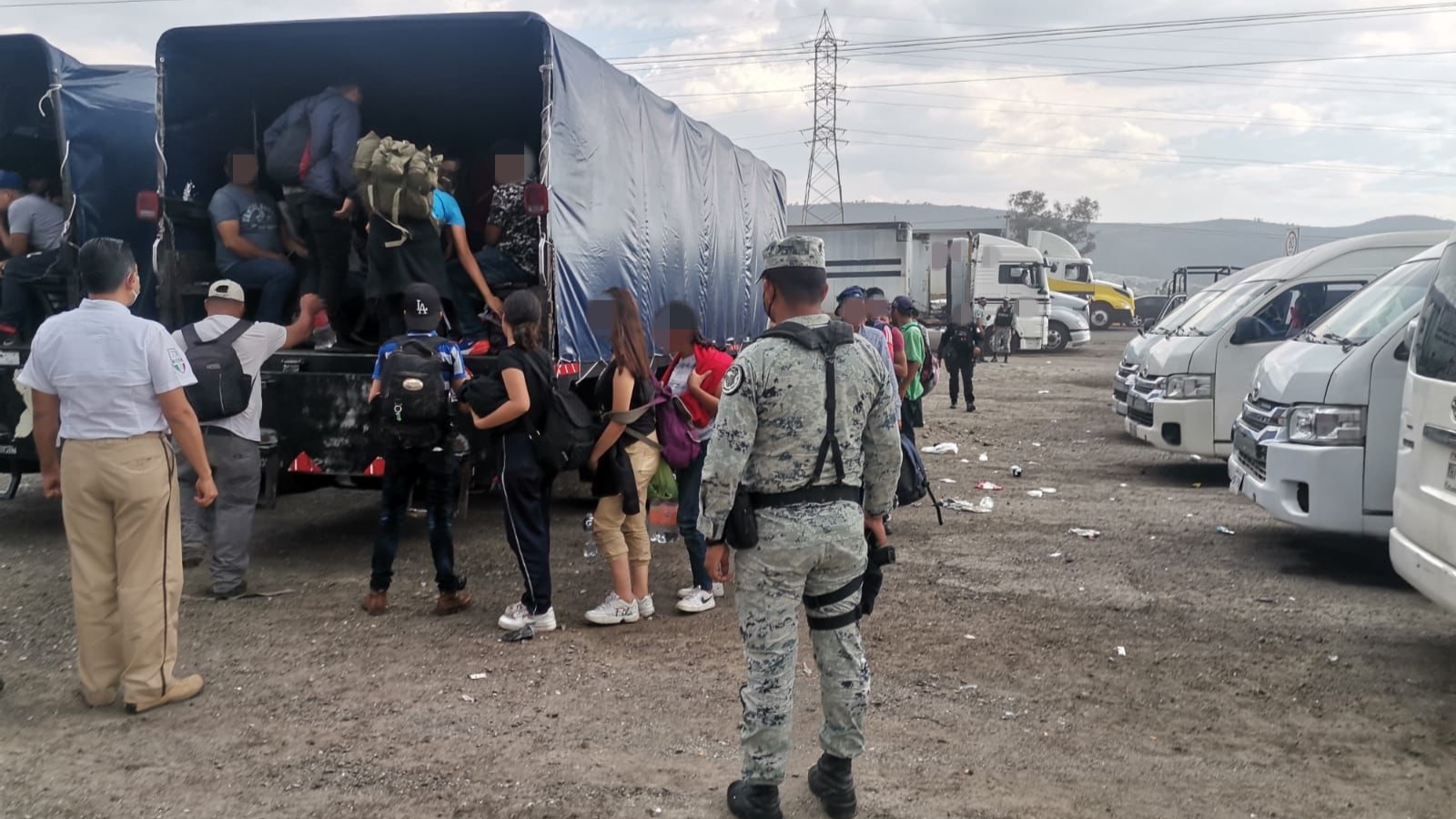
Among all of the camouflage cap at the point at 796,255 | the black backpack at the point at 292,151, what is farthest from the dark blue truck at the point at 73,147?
the camouflage cap at the point at 796,255

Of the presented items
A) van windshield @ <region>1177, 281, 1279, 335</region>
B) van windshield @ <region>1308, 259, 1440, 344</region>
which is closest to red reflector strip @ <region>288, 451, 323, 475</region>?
van windshield @ <region>1308, 259, 1440, 344</region>

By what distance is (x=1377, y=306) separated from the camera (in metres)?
6.88

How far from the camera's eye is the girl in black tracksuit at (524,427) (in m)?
5.30

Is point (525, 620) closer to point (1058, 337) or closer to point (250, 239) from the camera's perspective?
point (250, 239)

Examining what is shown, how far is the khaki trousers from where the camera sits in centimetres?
429

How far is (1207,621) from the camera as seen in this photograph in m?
5.83

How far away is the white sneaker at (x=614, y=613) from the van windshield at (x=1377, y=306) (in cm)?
453

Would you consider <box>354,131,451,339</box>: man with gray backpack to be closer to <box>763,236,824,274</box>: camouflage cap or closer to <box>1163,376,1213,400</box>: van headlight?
<box>763,236,824,274</box>: camouflage cap

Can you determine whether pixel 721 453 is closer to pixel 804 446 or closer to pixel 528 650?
pixel 804 446

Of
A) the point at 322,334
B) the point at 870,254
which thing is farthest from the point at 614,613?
the point at 870,254

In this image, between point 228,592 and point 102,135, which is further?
point 102,135

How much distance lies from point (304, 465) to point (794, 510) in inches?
169

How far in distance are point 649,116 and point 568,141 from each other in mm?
2078

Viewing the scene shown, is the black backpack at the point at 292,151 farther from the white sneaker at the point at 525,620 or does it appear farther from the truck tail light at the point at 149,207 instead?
the white sneaker at the point at 525,620
